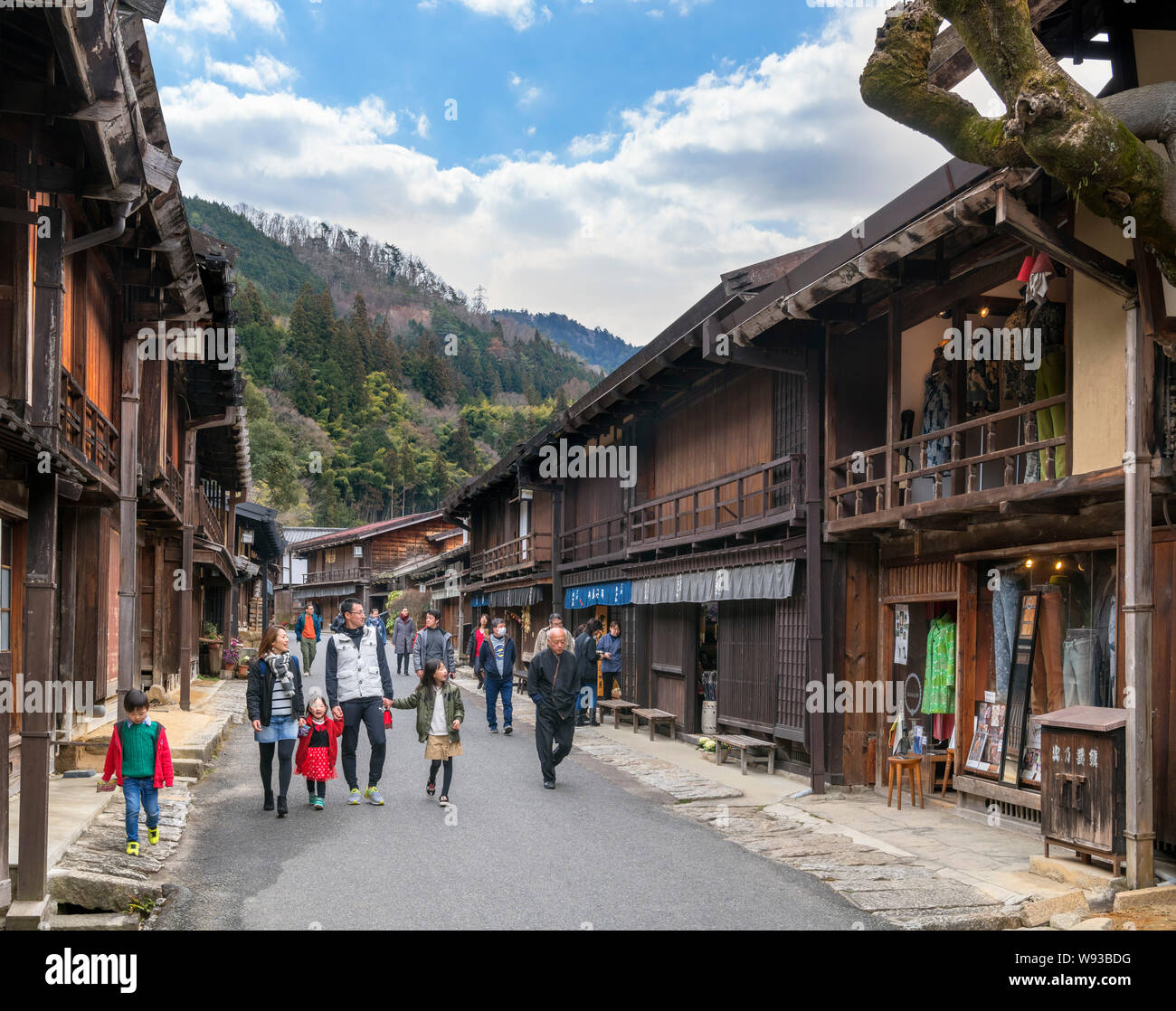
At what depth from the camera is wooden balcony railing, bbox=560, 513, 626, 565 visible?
73.1 feet

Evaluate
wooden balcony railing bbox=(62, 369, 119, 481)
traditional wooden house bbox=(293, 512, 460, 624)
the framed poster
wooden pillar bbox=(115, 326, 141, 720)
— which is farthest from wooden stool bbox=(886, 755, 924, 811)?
traditional wooden house bbox=(293, 512, 460, 624)

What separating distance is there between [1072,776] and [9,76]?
376 inches

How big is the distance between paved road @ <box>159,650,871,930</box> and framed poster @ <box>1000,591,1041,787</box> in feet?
9.74

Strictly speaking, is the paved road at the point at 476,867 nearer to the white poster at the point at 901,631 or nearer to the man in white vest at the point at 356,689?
the man in white vest at the point at 356,689

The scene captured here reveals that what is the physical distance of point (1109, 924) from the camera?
22.2ft

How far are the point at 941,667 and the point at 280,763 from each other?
7094 mm

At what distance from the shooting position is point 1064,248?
788cm

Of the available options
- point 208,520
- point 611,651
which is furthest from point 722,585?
point 208,520

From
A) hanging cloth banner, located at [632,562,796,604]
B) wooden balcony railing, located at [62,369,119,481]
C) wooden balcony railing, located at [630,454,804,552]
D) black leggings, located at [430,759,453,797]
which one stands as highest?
wooden balcony railing, located at [62,369,119,481]

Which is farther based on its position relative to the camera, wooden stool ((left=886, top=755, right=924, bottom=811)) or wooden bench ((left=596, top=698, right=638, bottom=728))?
wooden bench ((left=596, top=698, right=638, bottom=728))

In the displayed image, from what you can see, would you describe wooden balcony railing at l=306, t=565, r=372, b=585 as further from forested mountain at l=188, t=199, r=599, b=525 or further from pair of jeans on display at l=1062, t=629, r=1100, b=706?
pair of jeans on display at l=1062, t=629, r=1100, b=706

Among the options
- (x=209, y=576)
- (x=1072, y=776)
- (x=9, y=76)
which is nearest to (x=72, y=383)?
(x=9, y=76)

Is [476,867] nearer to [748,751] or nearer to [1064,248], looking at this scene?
[1064,248]
